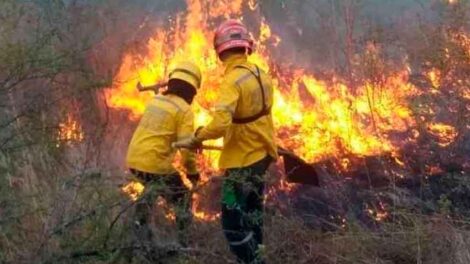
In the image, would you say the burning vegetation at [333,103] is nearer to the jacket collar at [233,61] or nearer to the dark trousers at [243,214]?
the dark trousers at [243,214]

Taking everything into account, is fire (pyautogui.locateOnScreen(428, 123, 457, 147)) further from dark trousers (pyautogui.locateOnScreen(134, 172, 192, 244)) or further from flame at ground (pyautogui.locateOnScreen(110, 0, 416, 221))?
dark trousers (pyautogui.locateOnScreen(134, 172, 192, 244))

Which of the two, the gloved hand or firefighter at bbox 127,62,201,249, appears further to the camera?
firefighter at bbox 127,62,201,249

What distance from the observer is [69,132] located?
218 inches

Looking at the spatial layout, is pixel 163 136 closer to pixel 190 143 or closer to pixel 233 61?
pixel 190 143

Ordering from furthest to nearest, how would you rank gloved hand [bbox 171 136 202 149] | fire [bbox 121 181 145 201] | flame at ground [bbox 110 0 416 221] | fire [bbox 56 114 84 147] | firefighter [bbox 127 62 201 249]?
flame at ground [bbox 110 0 416 221], firefighter [bbox 127 62 201 249], gloved hand [bbox 171 136 202 149], fire [bbox 56 114 84 147], fire [bbox 121 181 145 201]

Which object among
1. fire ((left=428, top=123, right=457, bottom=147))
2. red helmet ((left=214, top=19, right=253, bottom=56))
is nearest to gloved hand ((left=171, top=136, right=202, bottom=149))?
red helmet ((left=214, top=19, right=253, bottom=56))

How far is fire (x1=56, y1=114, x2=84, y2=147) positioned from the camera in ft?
16.5

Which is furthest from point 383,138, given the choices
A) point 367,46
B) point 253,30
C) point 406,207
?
point 253,30

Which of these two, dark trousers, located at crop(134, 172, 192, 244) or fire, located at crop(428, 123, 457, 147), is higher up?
fire, located at crop(428, 123, 457, 147)

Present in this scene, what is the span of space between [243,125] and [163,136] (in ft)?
2.13

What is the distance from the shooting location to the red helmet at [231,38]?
535 cm

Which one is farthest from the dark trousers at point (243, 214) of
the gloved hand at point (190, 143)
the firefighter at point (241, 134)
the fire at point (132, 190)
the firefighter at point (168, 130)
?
the fire at point (132, 190)

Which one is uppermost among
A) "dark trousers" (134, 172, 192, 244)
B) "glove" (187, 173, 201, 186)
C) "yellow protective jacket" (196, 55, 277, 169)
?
"yellow protective jacket" (196, 55, 277, 169)

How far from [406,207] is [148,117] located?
2.15 metres
